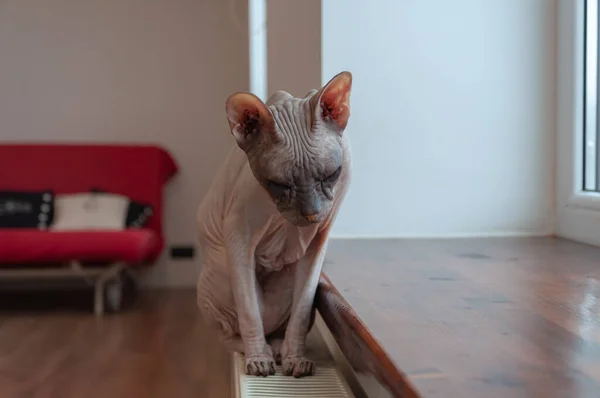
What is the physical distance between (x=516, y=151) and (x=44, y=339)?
2.38m

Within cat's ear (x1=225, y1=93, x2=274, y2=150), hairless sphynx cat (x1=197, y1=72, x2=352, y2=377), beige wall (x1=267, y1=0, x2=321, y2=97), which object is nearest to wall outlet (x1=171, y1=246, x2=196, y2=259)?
beige wall (x1=267, y1=0, x2=321, y2=97)

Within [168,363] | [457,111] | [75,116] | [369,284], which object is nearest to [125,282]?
[75,116]

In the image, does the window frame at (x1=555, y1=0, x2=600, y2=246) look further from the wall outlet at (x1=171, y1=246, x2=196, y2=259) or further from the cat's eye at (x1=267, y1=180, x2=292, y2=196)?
the wall outlet at (x1=171, y1=246, x2=196, y2=259)

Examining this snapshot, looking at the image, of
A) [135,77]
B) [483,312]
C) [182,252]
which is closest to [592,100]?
[483,312]

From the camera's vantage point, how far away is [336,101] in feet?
2.94

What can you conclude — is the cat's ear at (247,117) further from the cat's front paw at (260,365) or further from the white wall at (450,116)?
the white wall at (450,116)

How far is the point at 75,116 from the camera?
454 cm

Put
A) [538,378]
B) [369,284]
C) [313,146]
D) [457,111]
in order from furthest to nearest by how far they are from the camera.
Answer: [457,111] < [369,284] < [313,146] < [538,378]

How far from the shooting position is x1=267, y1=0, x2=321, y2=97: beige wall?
1719 millimetres

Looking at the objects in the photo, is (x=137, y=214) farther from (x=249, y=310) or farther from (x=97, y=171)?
(x=249, y=310)

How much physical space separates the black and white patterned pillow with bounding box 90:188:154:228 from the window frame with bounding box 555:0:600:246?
2.95 metres

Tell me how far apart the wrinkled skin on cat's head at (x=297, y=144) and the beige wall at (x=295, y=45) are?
78cm

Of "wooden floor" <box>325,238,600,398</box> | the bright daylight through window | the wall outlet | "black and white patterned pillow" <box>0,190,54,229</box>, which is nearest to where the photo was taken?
"wooden floor" <box>325,238,600,398</box>

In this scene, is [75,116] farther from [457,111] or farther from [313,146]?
[313,146]
